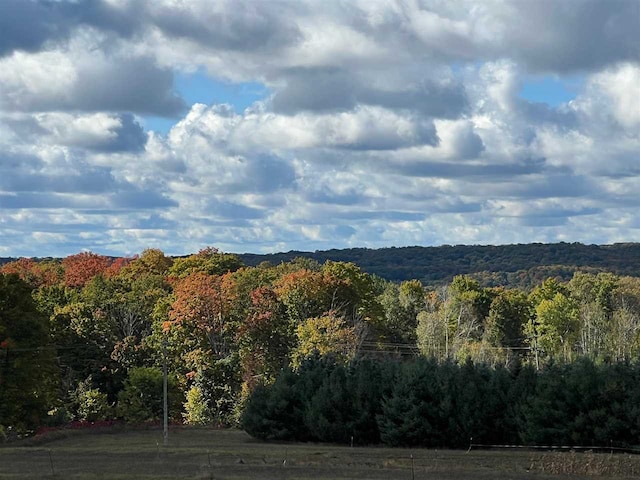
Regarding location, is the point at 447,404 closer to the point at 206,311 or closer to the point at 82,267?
the point at 206,311

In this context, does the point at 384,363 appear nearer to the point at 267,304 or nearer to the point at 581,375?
the point at 581,375

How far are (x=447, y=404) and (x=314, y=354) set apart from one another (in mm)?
14943

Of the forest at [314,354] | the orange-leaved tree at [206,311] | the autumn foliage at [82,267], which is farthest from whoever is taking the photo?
the autumn foliage at [82,267]

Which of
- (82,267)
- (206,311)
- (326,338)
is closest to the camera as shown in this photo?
(326,338)

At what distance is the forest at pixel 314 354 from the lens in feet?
238

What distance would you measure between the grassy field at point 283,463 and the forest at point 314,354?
4.08 metres

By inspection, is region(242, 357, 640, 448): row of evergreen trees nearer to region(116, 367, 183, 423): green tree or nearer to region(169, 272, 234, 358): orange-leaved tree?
region(116, 367, 183, 423): green tree

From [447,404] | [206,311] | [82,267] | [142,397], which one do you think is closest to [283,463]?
[447,404]

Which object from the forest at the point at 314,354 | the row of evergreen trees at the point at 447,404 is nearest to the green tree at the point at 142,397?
the forest at the point at 314,354

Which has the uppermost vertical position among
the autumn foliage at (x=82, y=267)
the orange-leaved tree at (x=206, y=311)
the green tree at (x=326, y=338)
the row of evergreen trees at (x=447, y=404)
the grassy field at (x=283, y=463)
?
the autumn foliage at (x=82, y=267)

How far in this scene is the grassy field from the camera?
167 feet

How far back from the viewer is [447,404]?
72500mm

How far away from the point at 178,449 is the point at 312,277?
35.7 meters

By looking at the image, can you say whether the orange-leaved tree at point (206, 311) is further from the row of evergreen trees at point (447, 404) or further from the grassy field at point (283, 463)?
the grassy field at point (283, 463)
